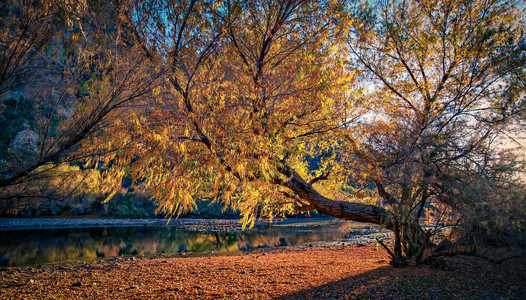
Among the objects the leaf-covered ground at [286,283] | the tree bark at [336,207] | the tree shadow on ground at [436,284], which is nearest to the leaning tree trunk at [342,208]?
the tree bark at [336,207]

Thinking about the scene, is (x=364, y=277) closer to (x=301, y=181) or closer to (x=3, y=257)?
(x=301, y=181)

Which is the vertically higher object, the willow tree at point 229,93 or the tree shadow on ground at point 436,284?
the willow tree at point 229,93

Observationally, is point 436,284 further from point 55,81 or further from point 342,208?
point 55,81

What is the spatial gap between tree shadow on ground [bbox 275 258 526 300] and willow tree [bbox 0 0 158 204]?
4.25 meters

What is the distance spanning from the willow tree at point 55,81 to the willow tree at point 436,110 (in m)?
5.50

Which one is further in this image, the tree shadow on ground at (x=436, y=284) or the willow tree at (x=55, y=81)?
the tree shadow on ground at (x=436, y=284)

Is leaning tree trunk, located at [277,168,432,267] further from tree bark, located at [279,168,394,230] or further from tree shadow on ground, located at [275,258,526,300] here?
tree shadow on ground, located at [275,258,526,300]

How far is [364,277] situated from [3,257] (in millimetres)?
16033

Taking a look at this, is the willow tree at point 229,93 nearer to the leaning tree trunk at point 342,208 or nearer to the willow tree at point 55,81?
Result: the leaning tree trunk at point 342,208

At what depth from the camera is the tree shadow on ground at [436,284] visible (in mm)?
4438

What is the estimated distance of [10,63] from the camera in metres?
3.58

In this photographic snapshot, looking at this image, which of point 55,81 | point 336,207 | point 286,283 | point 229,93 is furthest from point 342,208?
point 55,81

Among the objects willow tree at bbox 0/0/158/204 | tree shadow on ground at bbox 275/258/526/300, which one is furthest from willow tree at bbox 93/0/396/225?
tree shadow on ground at bbox 275/258/526/300

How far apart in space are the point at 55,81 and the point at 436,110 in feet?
27.2
